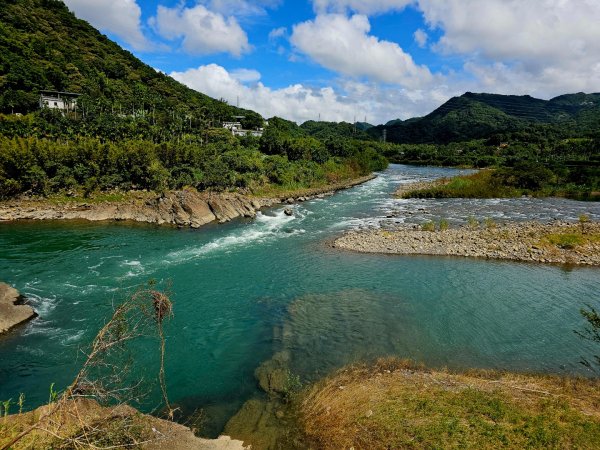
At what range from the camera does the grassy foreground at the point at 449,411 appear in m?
10.9

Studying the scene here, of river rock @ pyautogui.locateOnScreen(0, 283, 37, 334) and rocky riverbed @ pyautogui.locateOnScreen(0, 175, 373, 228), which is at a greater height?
rocky riverbed @ pyautogui.locateOnScreen(0, 175, 373, 228)

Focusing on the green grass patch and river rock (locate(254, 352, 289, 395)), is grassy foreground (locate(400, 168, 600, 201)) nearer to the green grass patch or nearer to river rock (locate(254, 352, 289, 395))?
the green grass patch

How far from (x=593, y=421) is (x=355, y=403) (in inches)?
306

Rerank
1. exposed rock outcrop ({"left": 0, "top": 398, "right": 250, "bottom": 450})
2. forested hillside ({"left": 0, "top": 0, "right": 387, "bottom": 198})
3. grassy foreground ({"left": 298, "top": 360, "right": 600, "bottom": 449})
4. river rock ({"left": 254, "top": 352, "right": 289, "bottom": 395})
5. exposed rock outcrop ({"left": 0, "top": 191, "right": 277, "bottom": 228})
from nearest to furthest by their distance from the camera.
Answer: exposed rock outcrop ({"left": 0, "top": 398, "right": 250, "bottom": 450}) → grassy foreground ({"left": 298, "top": 360, "right": 600, "bottom": 449}) → river rock ({"left": 254, "top": 352, "right": 289, "bottom": 395}) → exposed rock outcrop ({"left": 0, "top": 191, "right": 277, "bottom": 228}) → forested hillside ({"left": 0, "top": 0, "right": 387, "bottom": 198})

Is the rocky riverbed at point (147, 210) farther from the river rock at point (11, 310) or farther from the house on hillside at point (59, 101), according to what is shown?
the house on hillside at point (59, 101)

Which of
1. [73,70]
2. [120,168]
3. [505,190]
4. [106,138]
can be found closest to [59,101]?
[73,70]

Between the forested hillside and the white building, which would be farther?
the white building

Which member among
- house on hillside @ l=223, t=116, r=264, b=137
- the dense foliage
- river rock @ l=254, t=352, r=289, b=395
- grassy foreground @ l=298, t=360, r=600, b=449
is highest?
house on hillside @ l=223, t=116, r=264, b=137

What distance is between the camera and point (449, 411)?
12.2 m

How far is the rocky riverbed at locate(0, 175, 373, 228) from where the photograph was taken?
45.9 m

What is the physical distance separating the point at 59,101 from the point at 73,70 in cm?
2680

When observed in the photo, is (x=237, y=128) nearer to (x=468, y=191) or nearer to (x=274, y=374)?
(x=468, y=191)

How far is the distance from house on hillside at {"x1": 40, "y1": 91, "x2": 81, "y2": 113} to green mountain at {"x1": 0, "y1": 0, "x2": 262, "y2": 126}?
2.22 m

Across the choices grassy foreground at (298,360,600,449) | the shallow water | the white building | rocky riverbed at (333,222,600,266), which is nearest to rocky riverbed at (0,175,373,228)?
the shallow water
